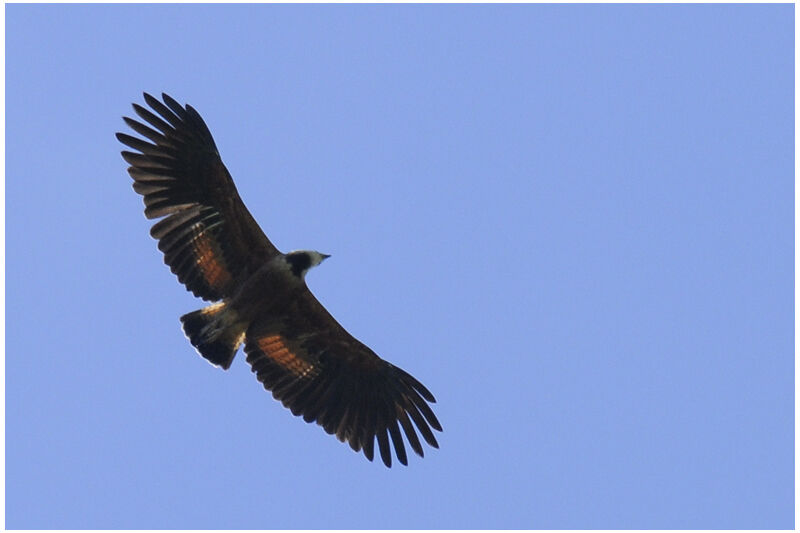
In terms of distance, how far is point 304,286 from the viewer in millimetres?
20250

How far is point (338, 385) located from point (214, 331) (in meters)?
1.97

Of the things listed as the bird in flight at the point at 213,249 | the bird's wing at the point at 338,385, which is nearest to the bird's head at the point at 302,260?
the bird in flight at the point at 213,249

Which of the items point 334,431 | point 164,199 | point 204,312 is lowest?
point 334,431

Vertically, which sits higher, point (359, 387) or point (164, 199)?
point (164, 199)

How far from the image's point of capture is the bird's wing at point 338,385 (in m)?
20.8

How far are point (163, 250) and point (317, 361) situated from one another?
263cm

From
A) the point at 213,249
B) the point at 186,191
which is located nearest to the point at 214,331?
the point at 213,249

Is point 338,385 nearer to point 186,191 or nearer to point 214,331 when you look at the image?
point 214,331

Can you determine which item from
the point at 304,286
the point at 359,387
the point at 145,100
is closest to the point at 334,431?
the point at 359,387

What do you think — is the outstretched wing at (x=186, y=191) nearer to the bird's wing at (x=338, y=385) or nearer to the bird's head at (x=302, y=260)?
the bird's head at (x=302, y=260)

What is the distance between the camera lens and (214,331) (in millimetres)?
20156

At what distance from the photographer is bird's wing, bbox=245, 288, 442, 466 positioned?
20750mm

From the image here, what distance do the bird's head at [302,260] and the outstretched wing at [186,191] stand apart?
0.38 metres

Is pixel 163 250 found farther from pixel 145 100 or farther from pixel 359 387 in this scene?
pixel 359 387
